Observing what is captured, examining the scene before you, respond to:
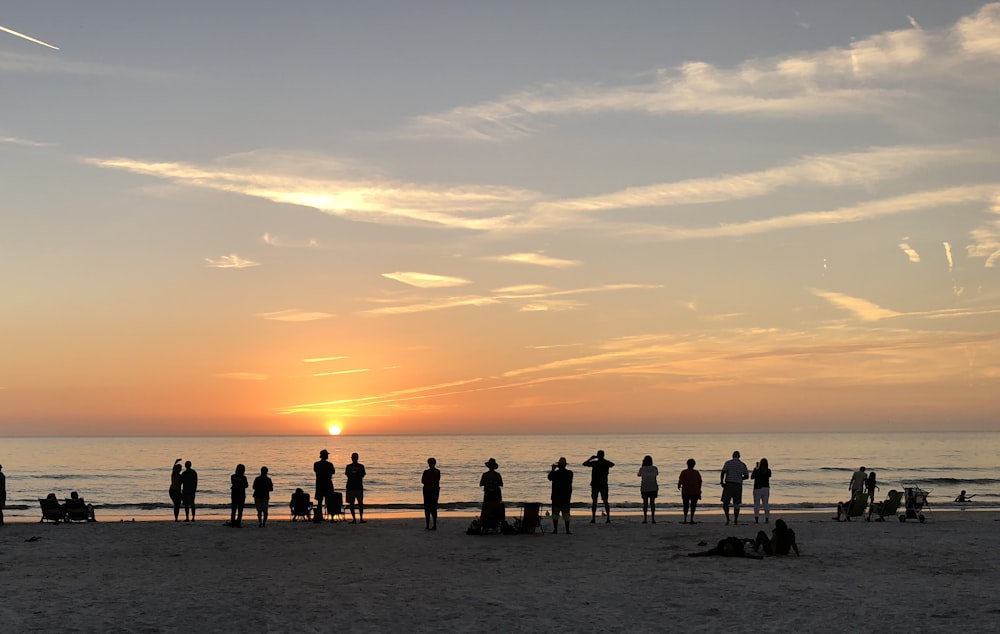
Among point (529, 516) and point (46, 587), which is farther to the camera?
point (529, 516)

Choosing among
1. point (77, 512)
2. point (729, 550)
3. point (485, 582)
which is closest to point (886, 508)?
point (729, 550)

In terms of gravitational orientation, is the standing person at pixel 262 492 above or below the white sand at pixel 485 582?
above

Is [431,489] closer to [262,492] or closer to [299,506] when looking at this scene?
[262,492]

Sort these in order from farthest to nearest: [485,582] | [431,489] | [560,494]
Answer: [431,489], [560,494], [485,582]

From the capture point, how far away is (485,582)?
14.2m

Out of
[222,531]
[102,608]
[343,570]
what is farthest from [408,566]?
[222,531]

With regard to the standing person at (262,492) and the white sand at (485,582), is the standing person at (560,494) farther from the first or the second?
the standing person at (262,492)

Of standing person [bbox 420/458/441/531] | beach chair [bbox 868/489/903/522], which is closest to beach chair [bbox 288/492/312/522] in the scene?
standing person [bbox 420/458/441/531]

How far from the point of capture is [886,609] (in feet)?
38.7

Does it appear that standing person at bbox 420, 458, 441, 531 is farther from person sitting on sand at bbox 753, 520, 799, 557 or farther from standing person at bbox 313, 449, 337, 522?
person sitting on sand at bbox 753, 520, 799, 557

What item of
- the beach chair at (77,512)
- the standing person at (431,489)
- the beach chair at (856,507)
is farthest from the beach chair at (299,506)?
the beach chair at (856,507)

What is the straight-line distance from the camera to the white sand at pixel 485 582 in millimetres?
11172

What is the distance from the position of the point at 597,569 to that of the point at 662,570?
1.07 m

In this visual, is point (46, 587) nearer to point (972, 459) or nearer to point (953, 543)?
point (953, 543)
